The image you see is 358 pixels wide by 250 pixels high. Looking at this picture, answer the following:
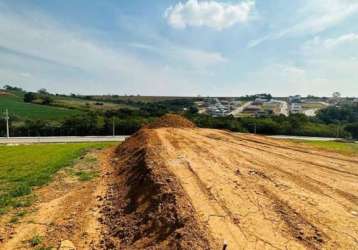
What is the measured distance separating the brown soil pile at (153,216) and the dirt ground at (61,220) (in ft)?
1.51

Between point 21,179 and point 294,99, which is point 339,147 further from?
point 294,99

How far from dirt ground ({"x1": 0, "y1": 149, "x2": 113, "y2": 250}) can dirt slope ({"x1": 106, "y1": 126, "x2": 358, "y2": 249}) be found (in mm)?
Answer: 530

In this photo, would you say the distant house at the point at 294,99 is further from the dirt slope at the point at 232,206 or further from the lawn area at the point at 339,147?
the dirt slope at the point at 232,206

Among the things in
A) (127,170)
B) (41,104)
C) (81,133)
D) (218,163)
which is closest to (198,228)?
(218,163)

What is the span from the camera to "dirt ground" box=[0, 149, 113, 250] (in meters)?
7.02

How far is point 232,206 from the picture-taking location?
24.7ft

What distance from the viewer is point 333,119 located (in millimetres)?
69562

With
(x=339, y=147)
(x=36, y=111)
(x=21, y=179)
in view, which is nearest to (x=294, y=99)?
(x=36, y=111)

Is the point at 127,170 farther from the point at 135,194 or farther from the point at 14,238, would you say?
the point at 14,238

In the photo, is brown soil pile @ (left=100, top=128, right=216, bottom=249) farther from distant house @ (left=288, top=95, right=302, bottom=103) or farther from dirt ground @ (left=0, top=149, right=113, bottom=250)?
distant house @ (left=288, top=95, right=302, bottom=103)

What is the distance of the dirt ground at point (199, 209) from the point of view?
20.2 ft

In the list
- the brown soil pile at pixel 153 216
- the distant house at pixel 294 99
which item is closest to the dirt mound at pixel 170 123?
the brown soil pile at pixel 153 216

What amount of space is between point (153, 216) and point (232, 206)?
1.85 metres

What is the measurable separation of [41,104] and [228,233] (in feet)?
259
